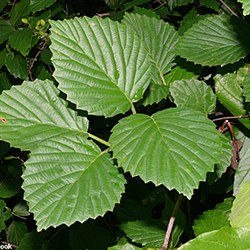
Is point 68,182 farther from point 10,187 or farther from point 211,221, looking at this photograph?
point 10,187

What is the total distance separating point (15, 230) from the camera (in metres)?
2.11

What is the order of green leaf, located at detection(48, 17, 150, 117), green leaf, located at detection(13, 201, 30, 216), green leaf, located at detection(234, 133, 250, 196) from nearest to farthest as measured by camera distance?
1. green leaf, located at detection(48, 17, 150, 117)
2. green leaf, located at detection(234, 133, 250, 196)
3. green leaf, located at detection(13, 201, 30, 216)

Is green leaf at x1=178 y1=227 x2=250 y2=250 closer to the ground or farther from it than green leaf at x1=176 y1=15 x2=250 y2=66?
closer to the ground

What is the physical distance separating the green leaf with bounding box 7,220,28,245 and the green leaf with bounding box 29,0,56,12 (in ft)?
3.87

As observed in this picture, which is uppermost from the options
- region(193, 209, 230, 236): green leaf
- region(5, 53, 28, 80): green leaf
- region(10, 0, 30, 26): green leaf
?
region(10, 0, 30, 26): green leaf

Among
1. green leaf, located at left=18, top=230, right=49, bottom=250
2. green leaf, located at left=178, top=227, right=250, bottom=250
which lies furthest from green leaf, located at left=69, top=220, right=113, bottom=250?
green leaf, located at left=178, top=227, right=250, bottom=250

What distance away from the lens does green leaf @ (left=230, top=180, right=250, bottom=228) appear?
0.84 meters

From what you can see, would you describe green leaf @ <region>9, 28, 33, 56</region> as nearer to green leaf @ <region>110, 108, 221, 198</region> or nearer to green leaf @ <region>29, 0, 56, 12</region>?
green leaf @ <region>29, 0, 56, 12</region>

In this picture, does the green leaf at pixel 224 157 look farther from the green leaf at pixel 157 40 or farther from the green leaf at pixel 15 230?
the green leaf at pixel 15 230

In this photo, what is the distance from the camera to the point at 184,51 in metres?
1.17

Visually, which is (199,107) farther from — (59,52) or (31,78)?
(31,78)

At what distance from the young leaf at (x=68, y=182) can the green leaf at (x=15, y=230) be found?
→ 54.8 inches

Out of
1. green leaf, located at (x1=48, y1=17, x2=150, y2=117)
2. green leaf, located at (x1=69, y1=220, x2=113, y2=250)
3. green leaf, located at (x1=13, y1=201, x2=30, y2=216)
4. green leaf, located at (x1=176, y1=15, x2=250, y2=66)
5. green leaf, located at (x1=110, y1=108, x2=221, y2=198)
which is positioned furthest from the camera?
green leaf, located at (x1=13, y1=201, x2=30, y2=216)

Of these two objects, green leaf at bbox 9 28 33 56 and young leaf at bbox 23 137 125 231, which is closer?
young leaf at bbox 23 137 125 231
